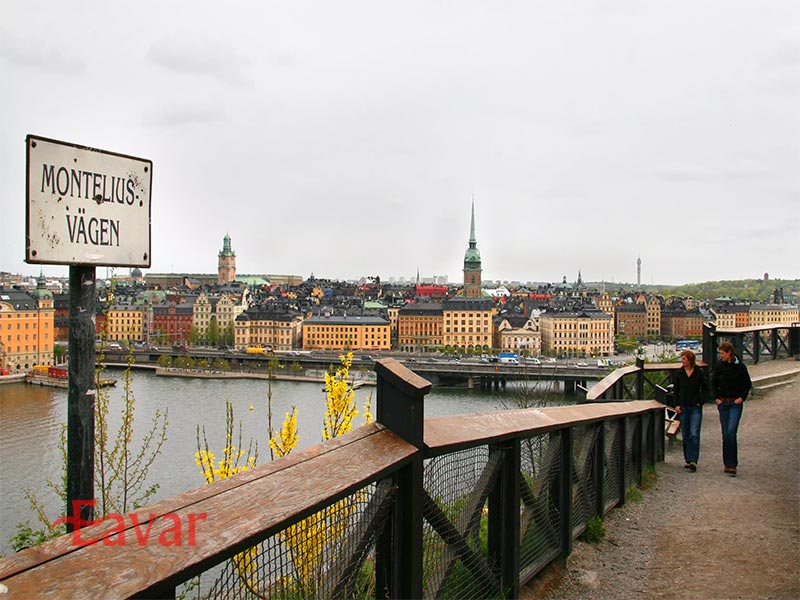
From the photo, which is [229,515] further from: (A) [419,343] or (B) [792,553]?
(A) [419,343]

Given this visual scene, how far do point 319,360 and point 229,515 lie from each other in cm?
6524

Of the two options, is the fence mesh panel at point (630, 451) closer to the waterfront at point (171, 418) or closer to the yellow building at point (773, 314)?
the waterfront at point (171, 418)

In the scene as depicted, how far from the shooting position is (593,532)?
4.07 meters

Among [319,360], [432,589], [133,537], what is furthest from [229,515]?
[319,360]

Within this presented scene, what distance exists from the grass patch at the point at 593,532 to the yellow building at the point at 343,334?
254 feet

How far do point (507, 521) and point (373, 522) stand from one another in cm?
104

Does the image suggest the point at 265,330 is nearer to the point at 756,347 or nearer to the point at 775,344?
the point at 775,344

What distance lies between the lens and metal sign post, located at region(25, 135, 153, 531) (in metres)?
2.12

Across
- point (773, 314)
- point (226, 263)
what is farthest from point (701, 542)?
point (226, 263)

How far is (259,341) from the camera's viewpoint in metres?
83.9

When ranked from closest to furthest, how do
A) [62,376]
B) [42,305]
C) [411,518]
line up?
[411,518]
[62,376]
[42,305]

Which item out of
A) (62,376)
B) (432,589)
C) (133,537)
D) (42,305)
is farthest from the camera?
(42,305)

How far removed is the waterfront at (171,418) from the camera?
19.0 metres

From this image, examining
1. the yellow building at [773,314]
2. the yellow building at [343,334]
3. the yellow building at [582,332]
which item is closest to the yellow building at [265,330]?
the yellow building at [343,334]
